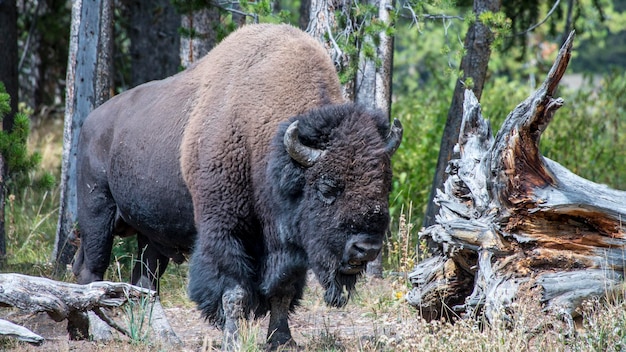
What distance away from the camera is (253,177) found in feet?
18.3

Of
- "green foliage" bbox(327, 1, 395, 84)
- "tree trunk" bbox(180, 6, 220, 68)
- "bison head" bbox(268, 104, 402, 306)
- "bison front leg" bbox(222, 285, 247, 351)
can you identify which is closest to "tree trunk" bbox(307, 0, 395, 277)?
"green foliage" bbox(327, 1, 395, 84)

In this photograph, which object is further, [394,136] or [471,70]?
[471,70]

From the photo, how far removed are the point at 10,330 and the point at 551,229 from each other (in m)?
3.53

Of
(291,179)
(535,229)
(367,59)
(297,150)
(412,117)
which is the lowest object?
(535,229)

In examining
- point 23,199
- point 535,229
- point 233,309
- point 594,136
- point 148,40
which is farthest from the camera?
point 594,136

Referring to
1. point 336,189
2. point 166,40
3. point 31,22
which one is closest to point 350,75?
point 336,189

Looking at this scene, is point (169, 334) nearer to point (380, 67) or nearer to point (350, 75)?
point (350, 75)

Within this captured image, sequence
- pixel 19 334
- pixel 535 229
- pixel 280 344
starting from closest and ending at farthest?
pixel 19 334 → pixel 535 229 → pixel 280 344

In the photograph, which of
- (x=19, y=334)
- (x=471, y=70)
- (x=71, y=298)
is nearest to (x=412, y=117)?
(x=471, y=70)

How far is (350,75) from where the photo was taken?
23.5ft

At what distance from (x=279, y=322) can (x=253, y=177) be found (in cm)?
117

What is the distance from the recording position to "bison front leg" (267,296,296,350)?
5.82 m

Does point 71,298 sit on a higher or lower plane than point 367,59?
lower

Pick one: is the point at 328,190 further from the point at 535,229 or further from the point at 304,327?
the point at 304,327
